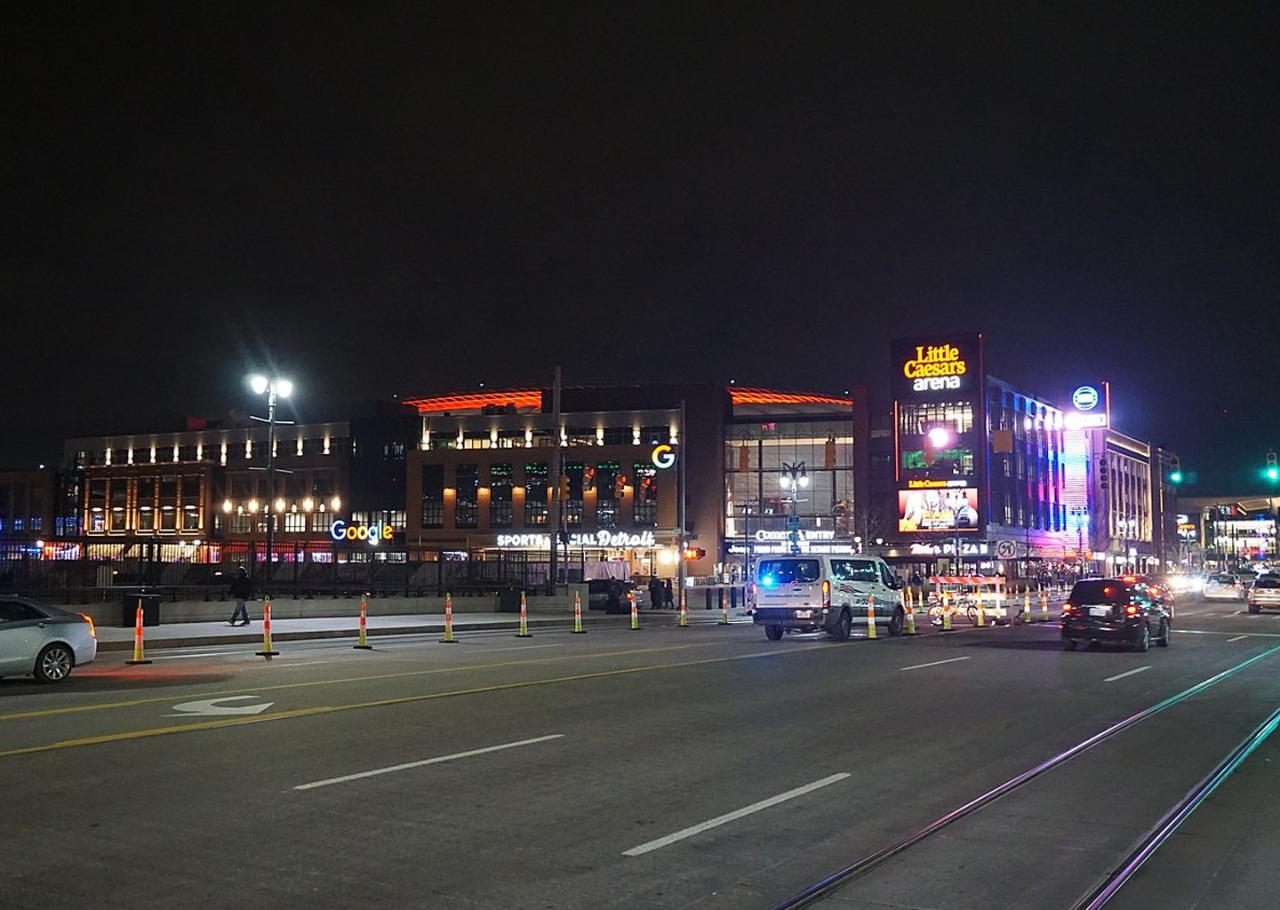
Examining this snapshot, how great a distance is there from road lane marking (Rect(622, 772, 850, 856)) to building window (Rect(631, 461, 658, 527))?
9479 cm

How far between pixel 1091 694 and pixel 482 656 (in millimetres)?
11456

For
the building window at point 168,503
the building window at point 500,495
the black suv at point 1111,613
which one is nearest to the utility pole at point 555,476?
the black suv at point 1111,613

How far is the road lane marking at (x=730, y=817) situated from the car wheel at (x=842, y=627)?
59.0 ft

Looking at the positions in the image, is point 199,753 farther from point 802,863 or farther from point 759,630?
point 759,630

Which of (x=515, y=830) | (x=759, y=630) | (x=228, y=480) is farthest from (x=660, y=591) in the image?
(x=228, y=480)

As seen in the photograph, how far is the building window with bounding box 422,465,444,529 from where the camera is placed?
371 feet

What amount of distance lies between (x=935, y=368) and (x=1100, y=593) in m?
79.8

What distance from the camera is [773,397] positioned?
125812mm

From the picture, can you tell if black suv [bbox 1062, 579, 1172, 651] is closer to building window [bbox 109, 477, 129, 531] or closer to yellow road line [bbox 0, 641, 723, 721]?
yellow road line [bbox 0, 641, 723, 721]

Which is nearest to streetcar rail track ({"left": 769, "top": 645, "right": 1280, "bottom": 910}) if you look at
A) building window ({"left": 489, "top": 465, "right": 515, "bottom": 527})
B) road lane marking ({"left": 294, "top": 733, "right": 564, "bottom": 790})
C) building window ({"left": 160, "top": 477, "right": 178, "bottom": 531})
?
road lane marking ({"left": 294, "top": 733, "right": 564, "bottom": 790})

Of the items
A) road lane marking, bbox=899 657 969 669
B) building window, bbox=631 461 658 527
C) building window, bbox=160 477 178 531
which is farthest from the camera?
building window, bbox=160 477 178 531

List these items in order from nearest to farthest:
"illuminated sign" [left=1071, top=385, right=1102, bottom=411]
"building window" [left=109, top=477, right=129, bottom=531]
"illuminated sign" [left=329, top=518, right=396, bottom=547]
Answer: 1. "illuminated sign" [left=329, top=518, right=396, bottom=547]
2. "illuminated sign" [left=1071, top=385, right=1102, bottom=411]
3. "building window" [left=109, top=477, right=129, bottom=531]

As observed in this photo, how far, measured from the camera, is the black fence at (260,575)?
32281 millimetres

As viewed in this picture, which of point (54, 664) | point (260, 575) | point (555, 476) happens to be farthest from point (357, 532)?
point (54, 664)
